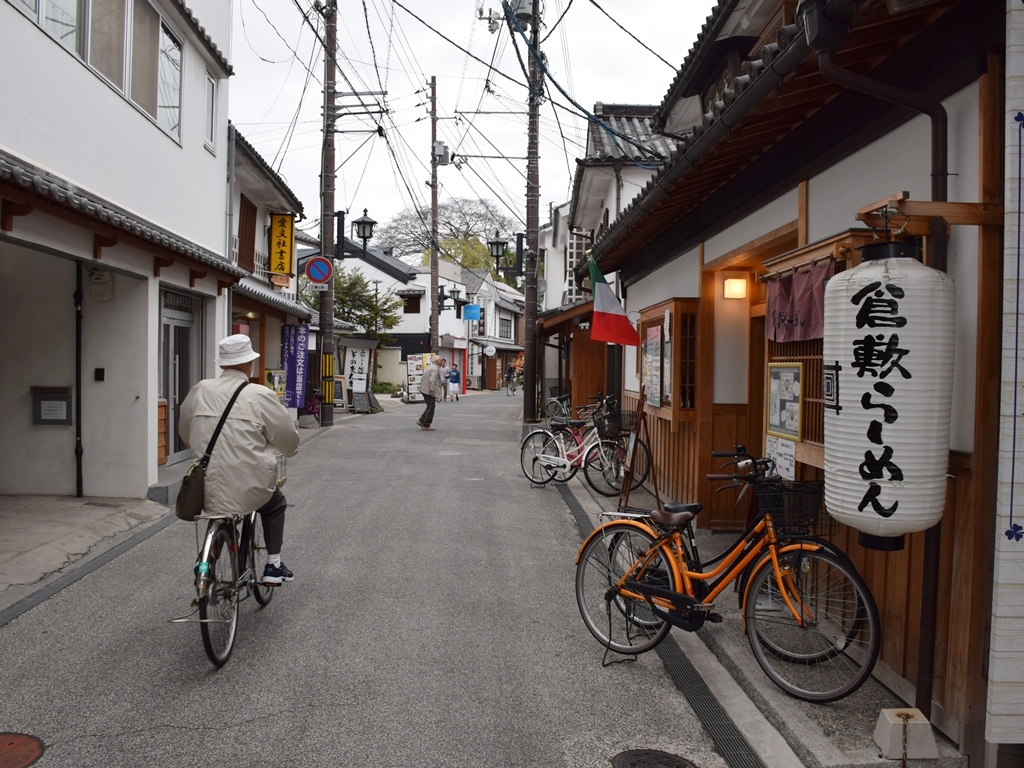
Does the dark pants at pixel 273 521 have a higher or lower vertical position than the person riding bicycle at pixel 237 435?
lower

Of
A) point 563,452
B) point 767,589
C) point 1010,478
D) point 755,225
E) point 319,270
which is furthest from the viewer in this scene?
point 319,270

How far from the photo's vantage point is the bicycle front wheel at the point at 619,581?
4.82m

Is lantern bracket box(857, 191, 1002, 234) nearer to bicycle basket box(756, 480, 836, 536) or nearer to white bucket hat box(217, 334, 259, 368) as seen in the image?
bicycle basket box(756, 480, 836, 536)

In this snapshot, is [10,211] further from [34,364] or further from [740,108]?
[740,108]

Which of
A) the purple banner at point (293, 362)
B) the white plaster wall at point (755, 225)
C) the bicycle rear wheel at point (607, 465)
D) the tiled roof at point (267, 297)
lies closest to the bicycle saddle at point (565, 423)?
the bicycle rear wheel at point (607, 465)

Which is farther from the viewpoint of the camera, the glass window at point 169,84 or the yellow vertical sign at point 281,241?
the yellow vertical sign at point 281,241

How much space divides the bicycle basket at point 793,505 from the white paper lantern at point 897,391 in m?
0.63

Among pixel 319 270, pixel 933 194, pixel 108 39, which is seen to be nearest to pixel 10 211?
pixel 108 39

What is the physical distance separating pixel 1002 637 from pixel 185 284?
1027 centimetres

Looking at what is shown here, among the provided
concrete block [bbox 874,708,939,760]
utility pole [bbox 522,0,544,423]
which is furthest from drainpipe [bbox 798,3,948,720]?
utility pole [bbox 522,0,544,423]

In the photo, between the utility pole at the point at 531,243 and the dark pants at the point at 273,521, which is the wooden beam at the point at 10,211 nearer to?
the dark pants at the point at 273,521

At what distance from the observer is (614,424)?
36.1ft

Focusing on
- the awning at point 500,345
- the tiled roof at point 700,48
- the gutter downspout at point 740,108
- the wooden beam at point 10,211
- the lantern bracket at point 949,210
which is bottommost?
the lantern bracket at point 949,210

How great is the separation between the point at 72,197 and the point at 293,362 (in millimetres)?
12897
